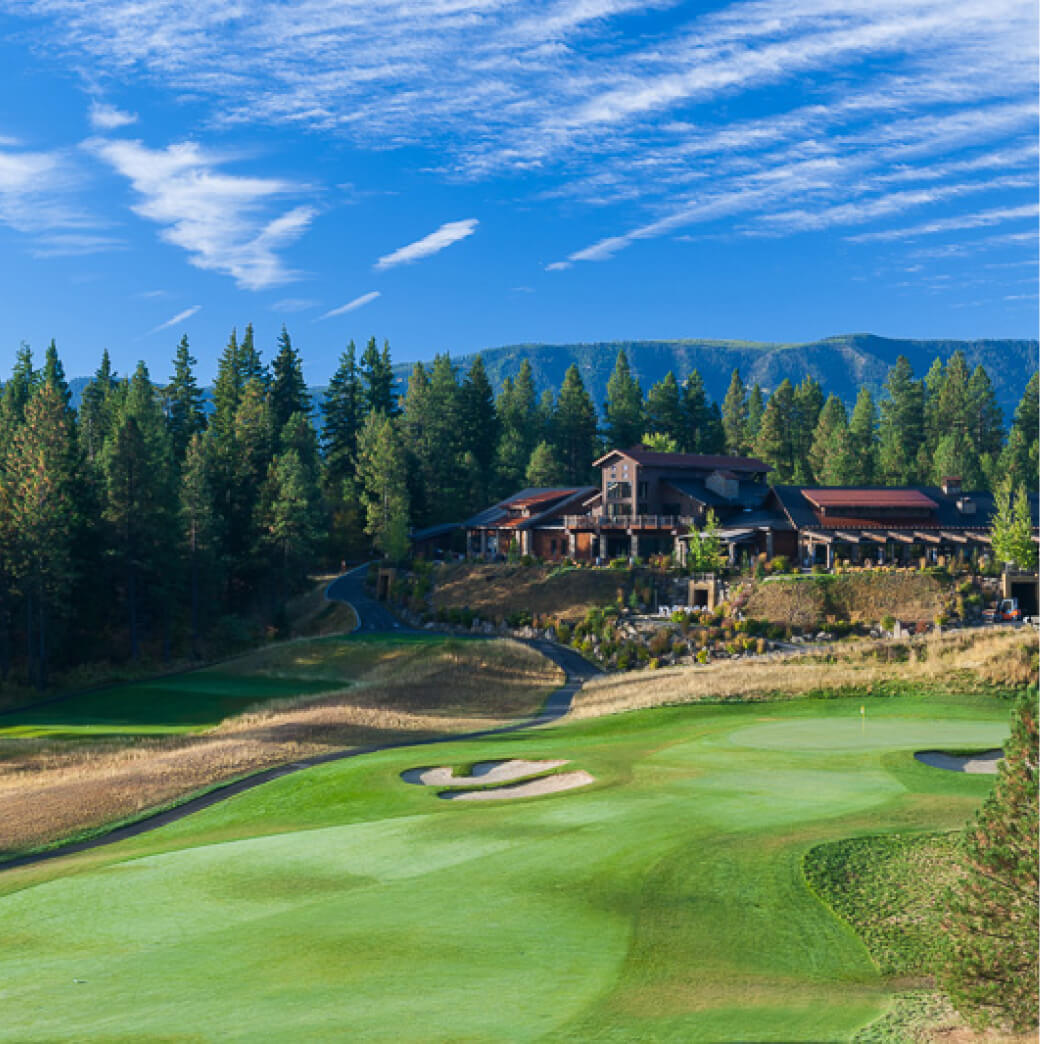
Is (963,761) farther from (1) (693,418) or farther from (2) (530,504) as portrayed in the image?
(1) (693,418)

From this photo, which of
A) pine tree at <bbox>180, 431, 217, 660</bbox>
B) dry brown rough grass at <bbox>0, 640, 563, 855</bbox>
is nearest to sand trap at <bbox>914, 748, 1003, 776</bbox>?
dry brown rough grass at <bbox>0, 640, 563, 855</bbox>

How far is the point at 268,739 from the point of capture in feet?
130

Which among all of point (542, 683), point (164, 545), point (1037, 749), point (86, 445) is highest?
point (86, 445)

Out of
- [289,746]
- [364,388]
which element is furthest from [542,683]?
[364,388]

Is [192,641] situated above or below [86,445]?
below

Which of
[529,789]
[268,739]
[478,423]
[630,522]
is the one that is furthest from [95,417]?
[529,789]

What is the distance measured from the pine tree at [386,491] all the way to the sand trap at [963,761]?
221ft

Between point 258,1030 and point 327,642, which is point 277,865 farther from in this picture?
point 327,642

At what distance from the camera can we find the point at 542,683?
5806cm

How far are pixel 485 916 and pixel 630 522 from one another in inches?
2874

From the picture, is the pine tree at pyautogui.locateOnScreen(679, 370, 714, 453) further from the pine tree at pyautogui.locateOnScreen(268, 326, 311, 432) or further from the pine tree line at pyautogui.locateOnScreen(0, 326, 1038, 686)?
the pine tree at pyautogui.locateOnScreen(268, 326, 311, 432)

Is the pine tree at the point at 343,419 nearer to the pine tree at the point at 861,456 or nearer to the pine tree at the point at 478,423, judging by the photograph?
the pine tree at the point at 478,423

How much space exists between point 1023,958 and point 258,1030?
892 centimetres

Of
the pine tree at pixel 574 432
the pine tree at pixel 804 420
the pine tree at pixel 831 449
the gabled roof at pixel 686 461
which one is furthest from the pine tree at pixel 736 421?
the gabled roof at pixel 686 461
